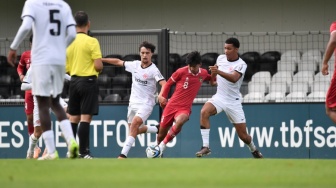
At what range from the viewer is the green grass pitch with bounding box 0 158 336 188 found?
35.9 feet

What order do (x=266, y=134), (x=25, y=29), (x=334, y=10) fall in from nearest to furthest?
(x=25, y=29), (x=266, y=134), (x=334, y=10)

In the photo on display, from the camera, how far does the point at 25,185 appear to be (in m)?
10.7

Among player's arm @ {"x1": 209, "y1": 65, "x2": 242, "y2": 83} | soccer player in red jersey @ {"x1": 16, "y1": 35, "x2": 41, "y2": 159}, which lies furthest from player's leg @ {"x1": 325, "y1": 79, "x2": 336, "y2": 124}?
soccer player in red jersey @ {"x1": 16, "y1": 35, "x2": 41, "y2": 159}

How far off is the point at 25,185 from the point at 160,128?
9472 mm

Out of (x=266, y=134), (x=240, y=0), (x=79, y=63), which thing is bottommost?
(x=266, y=134)

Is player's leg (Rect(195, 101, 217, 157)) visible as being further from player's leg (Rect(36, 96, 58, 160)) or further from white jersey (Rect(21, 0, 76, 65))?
white jersey (Rect(21, 0, 76, 65))

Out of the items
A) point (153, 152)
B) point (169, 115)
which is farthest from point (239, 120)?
point (153, 152)

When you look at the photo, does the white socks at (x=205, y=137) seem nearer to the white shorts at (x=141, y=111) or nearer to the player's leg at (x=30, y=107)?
the white shorts at (x=141, y=111)

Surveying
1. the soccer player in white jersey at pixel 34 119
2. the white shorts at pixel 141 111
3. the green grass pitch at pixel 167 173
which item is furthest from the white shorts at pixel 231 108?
the green grass pitch at pixel 167 173

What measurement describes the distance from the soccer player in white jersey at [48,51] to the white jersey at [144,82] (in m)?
5.61

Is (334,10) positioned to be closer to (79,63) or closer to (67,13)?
(79,63)

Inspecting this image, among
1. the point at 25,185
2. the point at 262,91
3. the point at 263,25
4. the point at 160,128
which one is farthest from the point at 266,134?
the point at 25,185

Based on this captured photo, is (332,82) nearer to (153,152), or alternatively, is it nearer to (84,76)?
(84,76)

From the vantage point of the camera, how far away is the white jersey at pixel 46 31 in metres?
13.8
